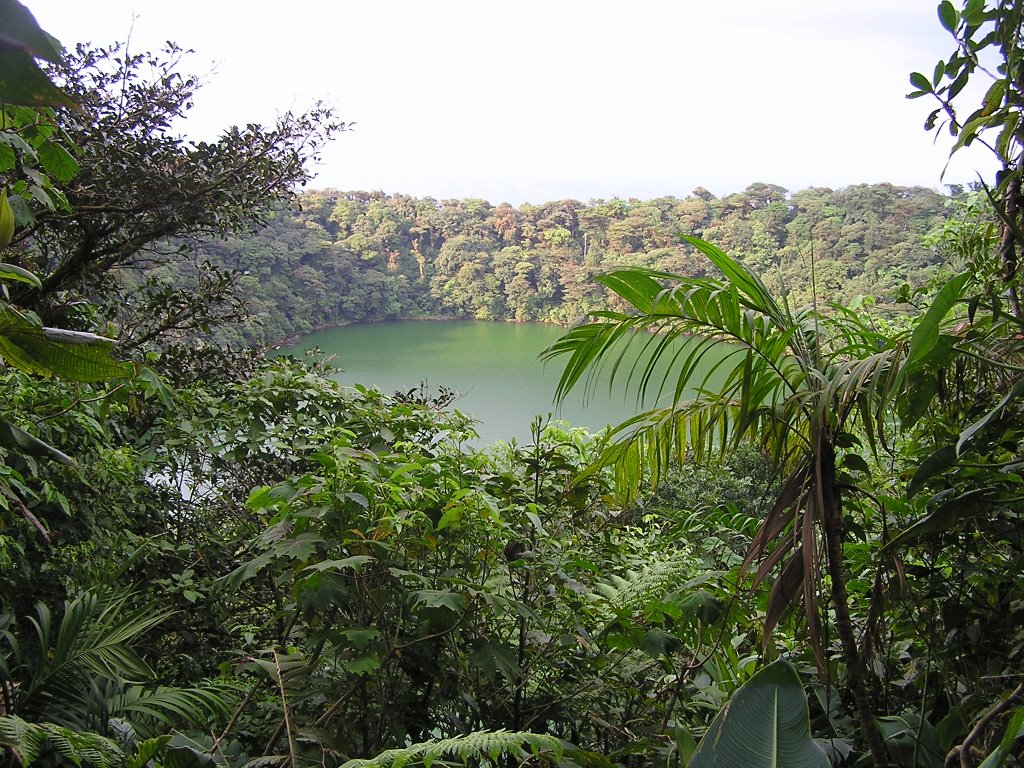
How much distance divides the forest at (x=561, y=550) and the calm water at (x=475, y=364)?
6639mm

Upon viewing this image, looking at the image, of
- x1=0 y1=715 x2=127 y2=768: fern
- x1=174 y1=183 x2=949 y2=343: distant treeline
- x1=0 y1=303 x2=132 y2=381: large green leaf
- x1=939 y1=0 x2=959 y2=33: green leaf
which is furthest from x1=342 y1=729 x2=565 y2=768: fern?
x1=174 y1=183 x2=949 y2=343: distant treeline

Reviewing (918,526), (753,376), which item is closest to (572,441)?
(753,376)

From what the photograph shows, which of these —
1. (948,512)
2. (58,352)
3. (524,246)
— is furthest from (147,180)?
(524,246)

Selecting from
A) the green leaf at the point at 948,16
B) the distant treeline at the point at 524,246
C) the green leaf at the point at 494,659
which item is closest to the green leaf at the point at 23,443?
the green leaf at the point at 494,659

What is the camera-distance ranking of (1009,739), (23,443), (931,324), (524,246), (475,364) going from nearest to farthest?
(1009,739) → (23,443) → (931,324) → (475,364) → (524,246)

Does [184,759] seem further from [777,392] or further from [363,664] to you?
[777,392]

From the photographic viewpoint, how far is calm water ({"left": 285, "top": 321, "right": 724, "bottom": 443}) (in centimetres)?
1059

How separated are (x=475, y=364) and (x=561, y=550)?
1280 centimetres

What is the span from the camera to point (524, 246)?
57.5 ft

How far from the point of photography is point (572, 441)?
5.72 ft

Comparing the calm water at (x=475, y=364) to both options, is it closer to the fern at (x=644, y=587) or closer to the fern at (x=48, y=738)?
the fern at (x=644, y=587)

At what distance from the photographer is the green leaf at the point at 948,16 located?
40.4 inches

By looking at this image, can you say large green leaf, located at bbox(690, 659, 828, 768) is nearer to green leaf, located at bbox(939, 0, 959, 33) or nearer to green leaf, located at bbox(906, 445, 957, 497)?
green leaf, located at bbox(906, 445, 957, 497)

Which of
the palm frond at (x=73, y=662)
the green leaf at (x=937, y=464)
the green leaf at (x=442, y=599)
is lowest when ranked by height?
the palm frond at (x=73, y=662)
